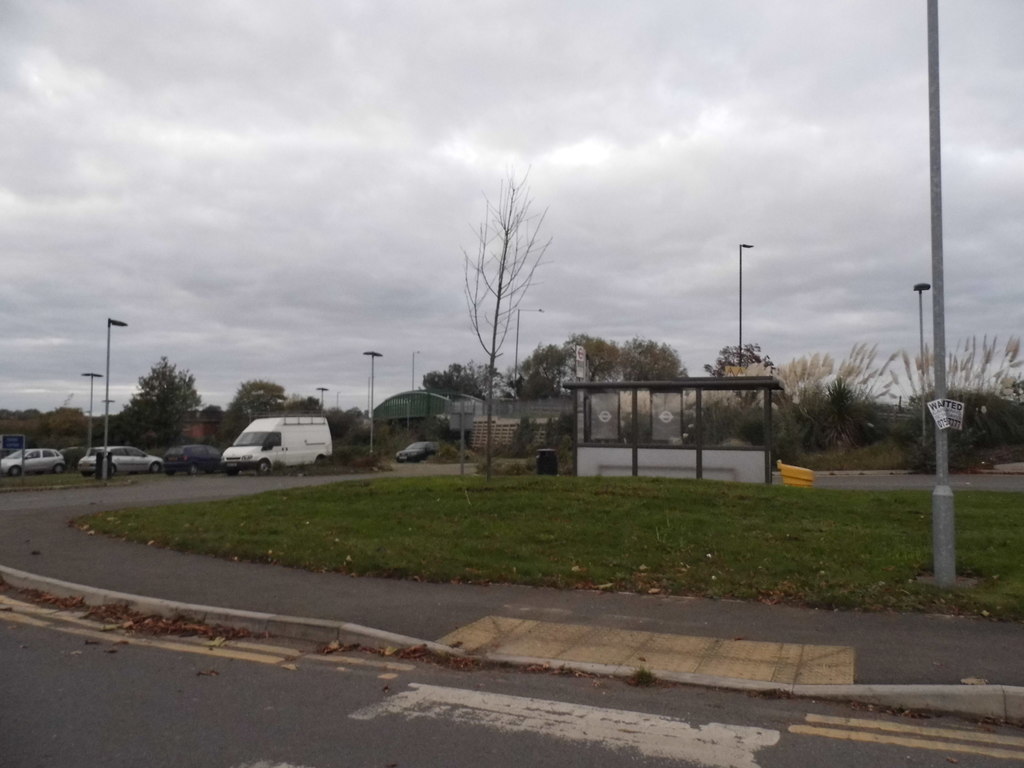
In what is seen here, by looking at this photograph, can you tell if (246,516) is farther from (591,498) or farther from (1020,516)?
(1020,516)

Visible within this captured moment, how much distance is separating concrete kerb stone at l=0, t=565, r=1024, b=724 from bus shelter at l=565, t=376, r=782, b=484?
37.0 feet

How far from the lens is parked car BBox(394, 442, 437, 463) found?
51.1m

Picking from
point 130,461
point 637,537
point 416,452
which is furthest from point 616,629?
point 416,452

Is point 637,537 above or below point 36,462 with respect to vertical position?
above

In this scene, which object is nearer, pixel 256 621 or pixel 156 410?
pixel 256 621

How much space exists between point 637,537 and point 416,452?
1618 inches

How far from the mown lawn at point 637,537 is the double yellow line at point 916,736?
2894 mm

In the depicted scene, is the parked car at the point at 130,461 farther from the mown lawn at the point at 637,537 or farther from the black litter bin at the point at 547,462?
the mown lawn at the point at 637,537

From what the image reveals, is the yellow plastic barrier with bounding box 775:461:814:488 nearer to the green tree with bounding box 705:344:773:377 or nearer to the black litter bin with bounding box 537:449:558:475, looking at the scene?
the black litter bin with bounding box 537:449:558:475

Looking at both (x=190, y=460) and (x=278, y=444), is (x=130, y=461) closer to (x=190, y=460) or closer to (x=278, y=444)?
(x=190, y=460)

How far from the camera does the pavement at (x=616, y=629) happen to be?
6.36 metres

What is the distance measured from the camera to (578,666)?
691cm

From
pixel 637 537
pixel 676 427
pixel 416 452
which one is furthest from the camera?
pixel 416 452

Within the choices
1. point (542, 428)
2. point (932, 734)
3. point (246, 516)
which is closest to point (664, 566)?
point (932, 734)
